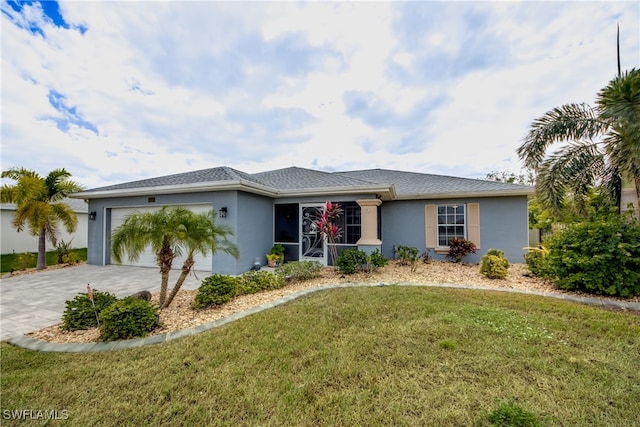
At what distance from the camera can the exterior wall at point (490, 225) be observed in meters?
A: 10.7

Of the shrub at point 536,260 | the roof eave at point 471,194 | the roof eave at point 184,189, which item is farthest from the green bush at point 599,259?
the roof eave at point 184,189

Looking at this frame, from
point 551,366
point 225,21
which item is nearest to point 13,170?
point 225,21

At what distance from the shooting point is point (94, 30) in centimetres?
760

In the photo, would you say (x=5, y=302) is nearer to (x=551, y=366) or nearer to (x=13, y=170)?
(x=13, y=170)

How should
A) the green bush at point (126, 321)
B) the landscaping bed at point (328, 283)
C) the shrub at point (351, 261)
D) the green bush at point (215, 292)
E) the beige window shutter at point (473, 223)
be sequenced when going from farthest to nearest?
the beige window shutter at point (473, 223), the shrub at point (351, 261), the green bush at point (215, 292), the landscaping bed at point (328, 283), the green bush at point (126, 321)

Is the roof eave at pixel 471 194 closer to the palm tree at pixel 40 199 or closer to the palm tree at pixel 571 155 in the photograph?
the palm tree at pixel 571 155

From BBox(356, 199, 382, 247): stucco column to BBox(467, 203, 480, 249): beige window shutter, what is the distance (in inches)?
184

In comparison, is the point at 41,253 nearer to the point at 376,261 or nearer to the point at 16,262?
the point at 16,262

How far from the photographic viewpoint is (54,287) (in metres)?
7.79

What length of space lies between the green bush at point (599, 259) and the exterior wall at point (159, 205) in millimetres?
9333

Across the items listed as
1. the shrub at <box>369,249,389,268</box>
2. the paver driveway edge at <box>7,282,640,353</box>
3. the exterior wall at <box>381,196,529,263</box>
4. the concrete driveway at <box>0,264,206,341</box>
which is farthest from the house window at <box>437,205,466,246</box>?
the concrete driveway at <box>0,264,206,341</box>

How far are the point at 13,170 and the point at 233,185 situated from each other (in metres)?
10.3

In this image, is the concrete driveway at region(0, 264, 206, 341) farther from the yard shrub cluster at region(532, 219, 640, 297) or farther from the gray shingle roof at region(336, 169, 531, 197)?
the yard shrub cluster at region(532, 219, 640, 297)

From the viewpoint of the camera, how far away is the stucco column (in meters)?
9.19
